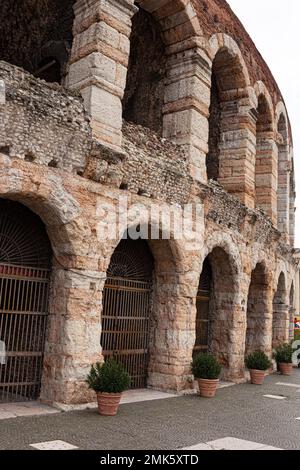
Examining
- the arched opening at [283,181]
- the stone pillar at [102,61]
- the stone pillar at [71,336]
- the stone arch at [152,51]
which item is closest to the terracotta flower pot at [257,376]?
the stone pillar at [71,336]

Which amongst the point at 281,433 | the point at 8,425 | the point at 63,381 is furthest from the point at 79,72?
the point at 281,433

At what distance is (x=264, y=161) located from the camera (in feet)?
45.5

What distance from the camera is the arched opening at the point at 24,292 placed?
6.91 meters

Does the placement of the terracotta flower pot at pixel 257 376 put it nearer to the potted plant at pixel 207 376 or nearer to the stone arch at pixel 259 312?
the stone arch at pixel 259 312

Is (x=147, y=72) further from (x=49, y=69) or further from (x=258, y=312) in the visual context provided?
(x=258, y=312)

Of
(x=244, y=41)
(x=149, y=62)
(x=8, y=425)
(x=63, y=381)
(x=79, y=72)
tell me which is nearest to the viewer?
(x=8, y=425)

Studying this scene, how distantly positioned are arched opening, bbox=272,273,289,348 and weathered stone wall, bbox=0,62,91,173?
1048 centimetres

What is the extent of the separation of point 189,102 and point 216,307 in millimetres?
4607

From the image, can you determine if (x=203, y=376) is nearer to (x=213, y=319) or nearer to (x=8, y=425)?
(x=213, y=319)

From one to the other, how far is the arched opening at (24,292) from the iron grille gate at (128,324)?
1.42 meters

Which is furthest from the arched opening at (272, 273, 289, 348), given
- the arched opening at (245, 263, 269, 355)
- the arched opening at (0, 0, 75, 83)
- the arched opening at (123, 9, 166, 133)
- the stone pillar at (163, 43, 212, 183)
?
the arched opening at (0, 0, 75, 83)

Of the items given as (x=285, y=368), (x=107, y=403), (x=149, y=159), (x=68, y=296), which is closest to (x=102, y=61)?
(x=149, y=159)

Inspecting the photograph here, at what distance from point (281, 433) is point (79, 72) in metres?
6.00

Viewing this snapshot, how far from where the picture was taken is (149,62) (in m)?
10.7
